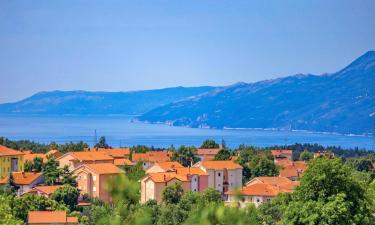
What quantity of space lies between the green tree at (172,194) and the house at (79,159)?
251 inches

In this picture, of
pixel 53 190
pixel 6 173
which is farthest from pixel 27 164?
pixel 53 190

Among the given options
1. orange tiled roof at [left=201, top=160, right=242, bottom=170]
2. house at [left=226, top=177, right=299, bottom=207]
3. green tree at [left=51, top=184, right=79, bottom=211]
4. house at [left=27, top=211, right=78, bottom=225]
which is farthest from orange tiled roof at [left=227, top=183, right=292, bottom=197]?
house at [left=27, top=211, right=78, bottom=225]

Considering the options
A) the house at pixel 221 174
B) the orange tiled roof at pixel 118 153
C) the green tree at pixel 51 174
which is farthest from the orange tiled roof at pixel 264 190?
the orange tiled roof at pixel 118 153

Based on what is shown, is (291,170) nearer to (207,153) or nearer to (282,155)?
(207,153)

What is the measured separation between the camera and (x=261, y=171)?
32688mm

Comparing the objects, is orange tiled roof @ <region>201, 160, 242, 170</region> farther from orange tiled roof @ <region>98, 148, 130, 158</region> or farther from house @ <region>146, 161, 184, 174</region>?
orange tiled roof @ <region>98, 148, 130, 158</region>

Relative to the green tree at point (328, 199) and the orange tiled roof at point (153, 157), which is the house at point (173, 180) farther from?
the green tree at point (328, 199)

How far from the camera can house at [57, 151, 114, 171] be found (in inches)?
1212

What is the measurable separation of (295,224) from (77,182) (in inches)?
710

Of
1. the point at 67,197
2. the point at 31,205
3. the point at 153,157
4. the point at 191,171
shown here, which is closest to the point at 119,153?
the point at 153,157

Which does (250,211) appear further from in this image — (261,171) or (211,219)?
(261,171)

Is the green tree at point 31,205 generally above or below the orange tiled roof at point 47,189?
below

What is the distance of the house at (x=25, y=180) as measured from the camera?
88.1ft

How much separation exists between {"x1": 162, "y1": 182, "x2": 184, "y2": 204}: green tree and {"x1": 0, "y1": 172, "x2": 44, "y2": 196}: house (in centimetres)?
464
